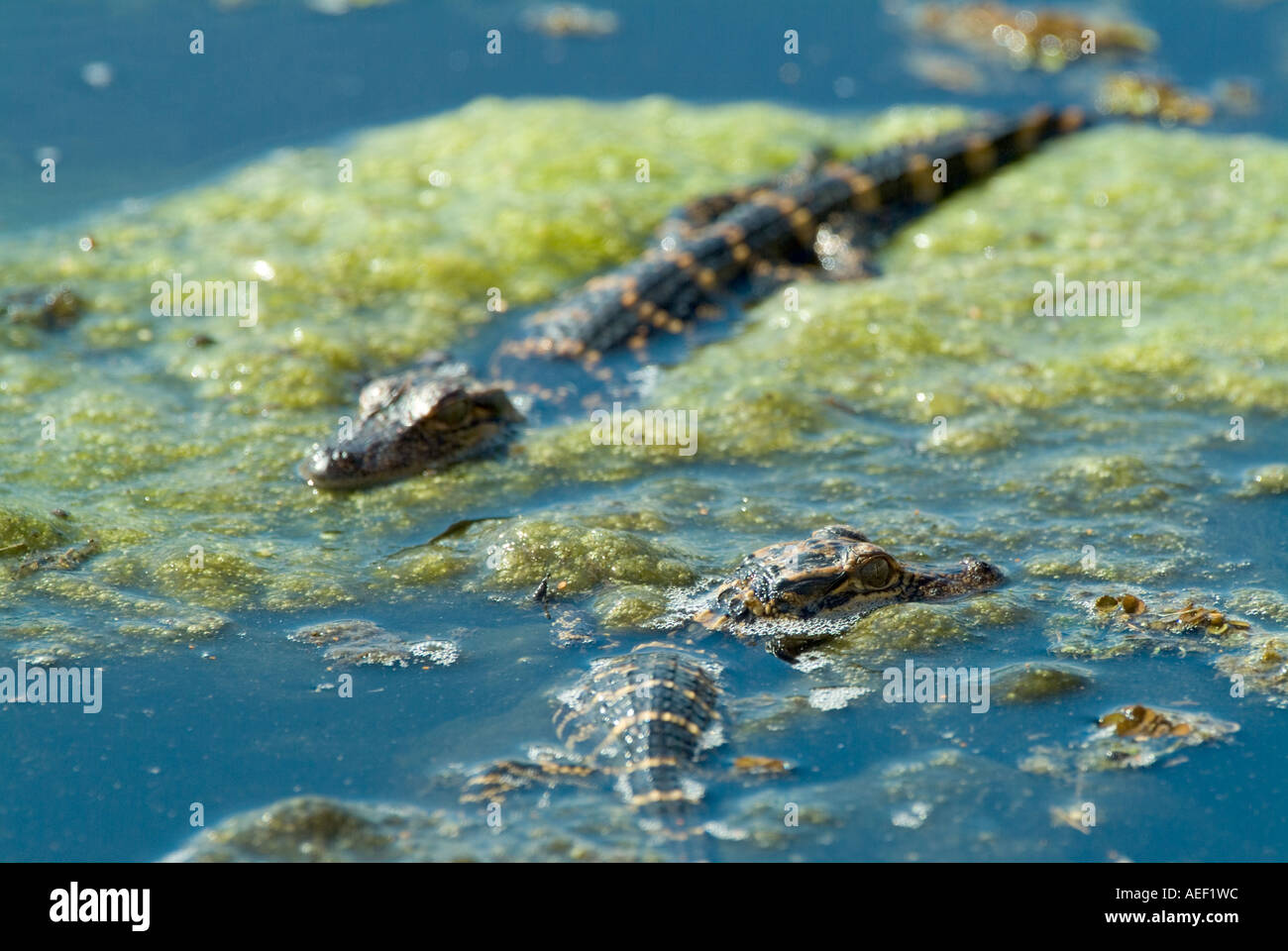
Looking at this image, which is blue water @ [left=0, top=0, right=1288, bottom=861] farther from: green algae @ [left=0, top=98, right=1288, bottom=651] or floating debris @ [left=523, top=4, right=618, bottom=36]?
floating debris @ [left=523, top=4, right=618, bottom=36]

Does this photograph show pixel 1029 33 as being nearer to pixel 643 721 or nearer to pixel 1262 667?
pixel 1262 667

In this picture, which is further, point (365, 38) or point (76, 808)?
point (365, 38)

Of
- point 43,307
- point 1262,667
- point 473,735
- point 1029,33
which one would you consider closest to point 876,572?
point 1262,667

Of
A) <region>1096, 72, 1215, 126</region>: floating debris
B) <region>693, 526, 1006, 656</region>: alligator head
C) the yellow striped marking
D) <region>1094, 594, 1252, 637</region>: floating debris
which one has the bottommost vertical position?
the yellow striped marking

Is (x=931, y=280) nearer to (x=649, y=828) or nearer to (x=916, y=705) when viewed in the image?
(x=916, y=705)

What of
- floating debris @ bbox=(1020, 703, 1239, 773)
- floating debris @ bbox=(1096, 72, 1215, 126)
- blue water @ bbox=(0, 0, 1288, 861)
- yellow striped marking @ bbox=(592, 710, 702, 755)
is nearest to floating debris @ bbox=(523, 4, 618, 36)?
floating debris @ bbox=(1096, 72, 1215, 126)

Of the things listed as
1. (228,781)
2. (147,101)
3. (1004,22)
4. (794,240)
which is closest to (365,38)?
(147,101)

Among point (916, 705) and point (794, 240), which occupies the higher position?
point (794, 240)
